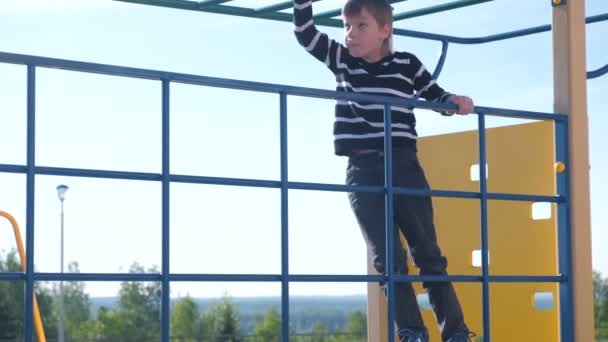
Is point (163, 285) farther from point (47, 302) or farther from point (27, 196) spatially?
point (47, 302)

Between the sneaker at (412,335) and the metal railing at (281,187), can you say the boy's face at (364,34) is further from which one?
the sneaker at (412,335)

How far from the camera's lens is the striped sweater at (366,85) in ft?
16.5

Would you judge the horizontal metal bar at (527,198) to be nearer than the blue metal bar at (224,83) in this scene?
No

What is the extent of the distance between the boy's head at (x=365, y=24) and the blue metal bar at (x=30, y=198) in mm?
1532

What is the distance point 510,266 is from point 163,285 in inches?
91.7

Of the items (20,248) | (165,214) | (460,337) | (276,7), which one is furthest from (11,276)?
(276,7)

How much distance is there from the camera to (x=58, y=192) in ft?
107

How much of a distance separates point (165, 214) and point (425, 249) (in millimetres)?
1311

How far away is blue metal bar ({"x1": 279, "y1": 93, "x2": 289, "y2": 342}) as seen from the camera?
14.8 feet

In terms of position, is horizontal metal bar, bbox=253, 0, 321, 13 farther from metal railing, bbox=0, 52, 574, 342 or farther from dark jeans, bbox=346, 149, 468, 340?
dark jeans, bbox=346, 149, 468, 340

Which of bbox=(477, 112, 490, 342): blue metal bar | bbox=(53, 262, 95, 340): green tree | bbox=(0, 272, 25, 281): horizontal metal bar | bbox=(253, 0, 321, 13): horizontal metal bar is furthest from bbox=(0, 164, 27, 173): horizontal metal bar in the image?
bbox=(53, 262, 95, 340): green tree

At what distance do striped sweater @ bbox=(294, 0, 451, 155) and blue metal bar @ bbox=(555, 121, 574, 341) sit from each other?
28.9 inches

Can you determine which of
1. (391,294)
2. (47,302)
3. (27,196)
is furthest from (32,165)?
(47,302)

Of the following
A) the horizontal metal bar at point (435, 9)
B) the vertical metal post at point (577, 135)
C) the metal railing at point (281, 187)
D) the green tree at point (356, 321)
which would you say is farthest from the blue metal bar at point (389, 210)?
the green tree at point (356, 321)
